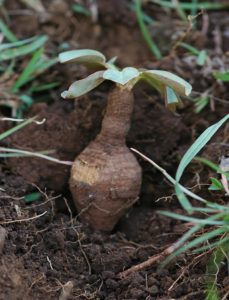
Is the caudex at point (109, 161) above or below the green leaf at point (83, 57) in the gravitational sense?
below

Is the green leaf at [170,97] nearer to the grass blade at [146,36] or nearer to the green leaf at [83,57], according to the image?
the green leaf at [83,57]

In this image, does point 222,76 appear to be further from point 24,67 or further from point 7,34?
point 7,34

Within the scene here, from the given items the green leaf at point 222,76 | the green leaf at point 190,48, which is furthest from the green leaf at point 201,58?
the green leaf at point 222,76

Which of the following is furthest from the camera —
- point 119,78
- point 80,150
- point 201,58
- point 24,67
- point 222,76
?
point 24,67

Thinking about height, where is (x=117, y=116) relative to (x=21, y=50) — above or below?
below

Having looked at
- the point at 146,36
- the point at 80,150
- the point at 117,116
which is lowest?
the point at 80,150

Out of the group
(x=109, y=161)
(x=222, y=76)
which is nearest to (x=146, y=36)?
(x=222, y=76)
